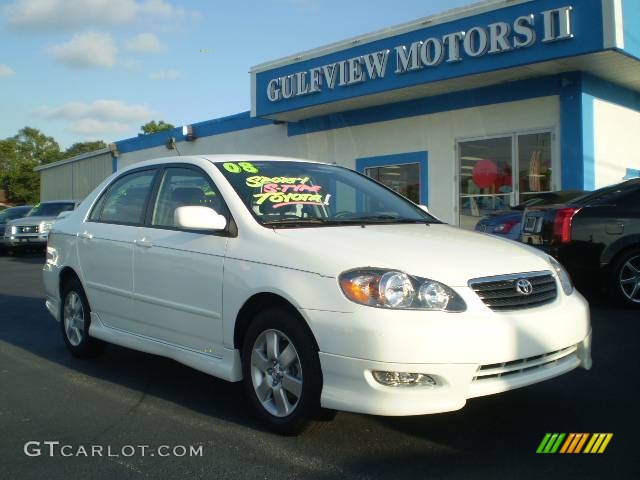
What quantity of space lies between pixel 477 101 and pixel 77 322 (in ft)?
33.7

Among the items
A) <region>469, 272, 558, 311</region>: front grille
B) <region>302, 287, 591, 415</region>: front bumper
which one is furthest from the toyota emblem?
<region>302, 287, 591, 415</region>: front bumper

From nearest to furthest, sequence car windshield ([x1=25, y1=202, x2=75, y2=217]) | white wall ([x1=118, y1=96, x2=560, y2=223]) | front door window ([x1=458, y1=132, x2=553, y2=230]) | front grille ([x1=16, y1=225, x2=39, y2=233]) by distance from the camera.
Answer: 1. front door window ([x1=458, y1=132, x2=553, y2=230])
2. white wall ([x1=118, y1=96, x2=560, y2=223])
3. front grille ([x1=16, y1=225, x2=39, y2=233])
4. car windshield ([x1=25, y1=202, x2=75, y2=217])

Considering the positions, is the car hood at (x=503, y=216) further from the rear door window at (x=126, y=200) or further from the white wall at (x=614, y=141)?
the rear door window at (x=126, y=200)

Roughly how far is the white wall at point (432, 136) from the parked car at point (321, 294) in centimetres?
865

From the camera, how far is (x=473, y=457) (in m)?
3.42

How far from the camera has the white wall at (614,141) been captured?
1266cm

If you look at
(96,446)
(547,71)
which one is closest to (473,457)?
(96,446)

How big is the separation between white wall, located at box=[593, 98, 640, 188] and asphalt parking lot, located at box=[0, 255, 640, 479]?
26.5 feet

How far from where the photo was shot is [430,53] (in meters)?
12.9

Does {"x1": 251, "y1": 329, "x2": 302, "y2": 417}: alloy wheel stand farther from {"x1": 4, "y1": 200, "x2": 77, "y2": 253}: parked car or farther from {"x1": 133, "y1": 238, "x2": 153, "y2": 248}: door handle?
{"x1": 4, "y1": 200, "x2": 77, "y2": 253}: parked car

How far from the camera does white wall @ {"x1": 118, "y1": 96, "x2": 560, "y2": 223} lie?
42.8 ft

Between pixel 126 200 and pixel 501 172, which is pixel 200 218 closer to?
pixel 126 200

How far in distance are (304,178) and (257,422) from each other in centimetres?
175

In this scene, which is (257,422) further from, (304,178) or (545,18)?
(545,18)
